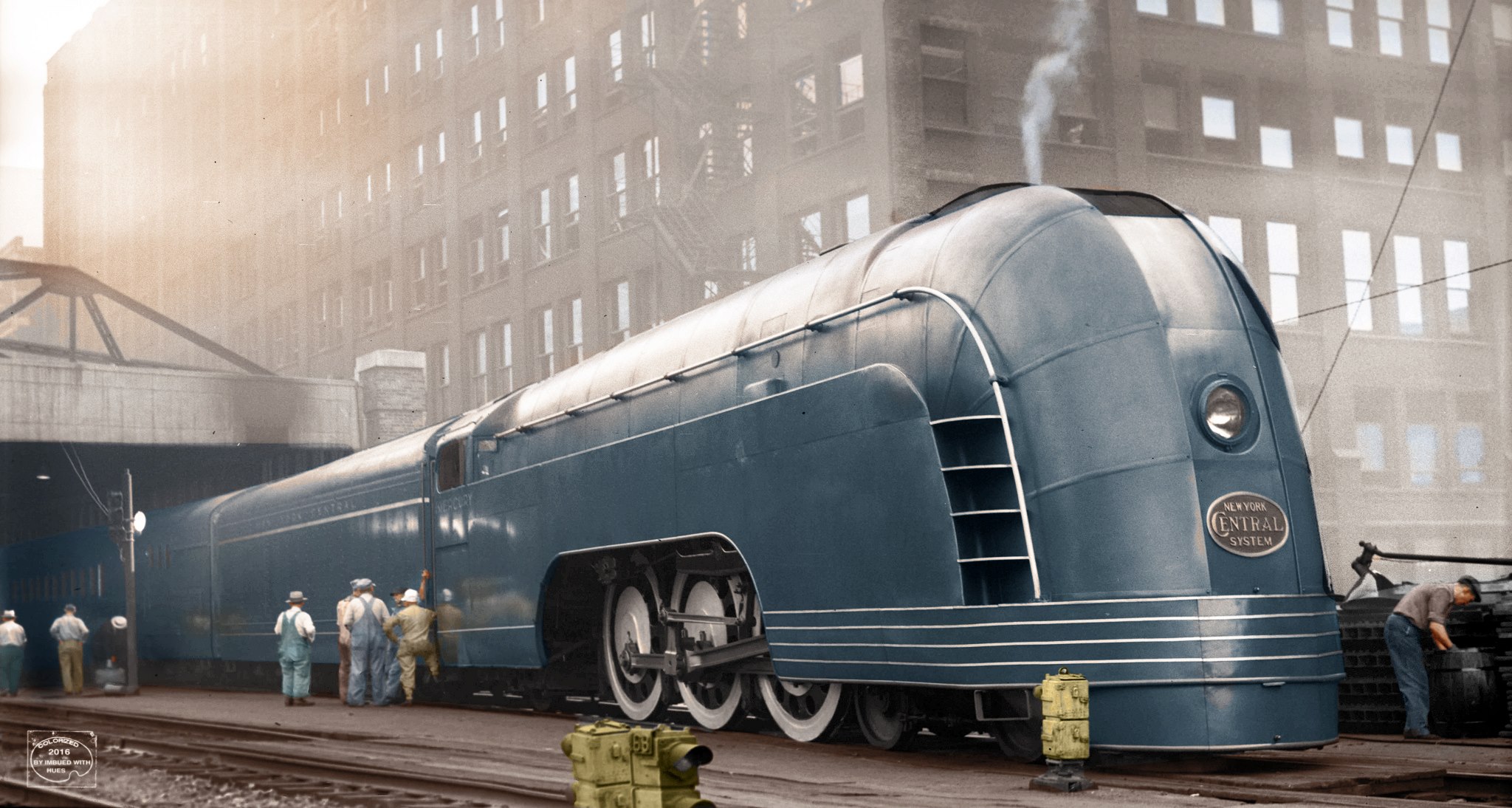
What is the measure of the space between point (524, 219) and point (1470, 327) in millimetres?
19675

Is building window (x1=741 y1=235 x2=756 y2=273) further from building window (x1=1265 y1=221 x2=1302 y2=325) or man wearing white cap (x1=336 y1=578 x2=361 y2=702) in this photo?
man wearing white cap (x1=336 y1=578 x2=361 y2=702)

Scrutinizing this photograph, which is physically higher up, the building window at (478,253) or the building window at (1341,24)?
the building window at (1341,24)

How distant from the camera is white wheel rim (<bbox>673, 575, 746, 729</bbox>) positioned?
1178 centimetres

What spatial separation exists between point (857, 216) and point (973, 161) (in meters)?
2.05

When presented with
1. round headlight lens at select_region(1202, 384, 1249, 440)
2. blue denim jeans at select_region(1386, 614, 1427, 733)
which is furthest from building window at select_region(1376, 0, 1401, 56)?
round headlight lens at select_region(1202, 384, 1249, 440)

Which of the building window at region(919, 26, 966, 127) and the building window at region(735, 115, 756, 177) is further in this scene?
the building window at region(735, 115, 756, 177)

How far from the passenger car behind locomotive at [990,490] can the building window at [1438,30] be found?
2340 cm

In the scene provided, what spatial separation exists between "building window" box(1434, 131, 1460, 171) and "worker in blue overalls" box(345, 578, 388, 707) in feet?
73.2

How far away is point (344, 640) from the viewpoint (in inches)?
713

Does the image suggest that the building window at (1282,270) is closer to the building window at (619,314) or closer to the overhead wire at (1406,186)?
the overhead wire at (1406,186)

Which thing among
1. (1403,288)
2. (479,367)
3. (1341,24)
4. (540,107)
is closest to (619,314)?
(540,107)

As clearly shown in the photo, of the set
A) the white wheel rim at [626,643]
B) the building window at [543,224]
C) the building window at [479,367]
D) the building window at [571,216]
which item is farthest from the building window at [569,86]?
the white wheel rim at [626,643]

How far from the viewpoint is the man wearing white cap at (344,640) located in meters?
18.1

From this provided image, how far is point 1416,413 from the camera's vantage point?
97.2ft
